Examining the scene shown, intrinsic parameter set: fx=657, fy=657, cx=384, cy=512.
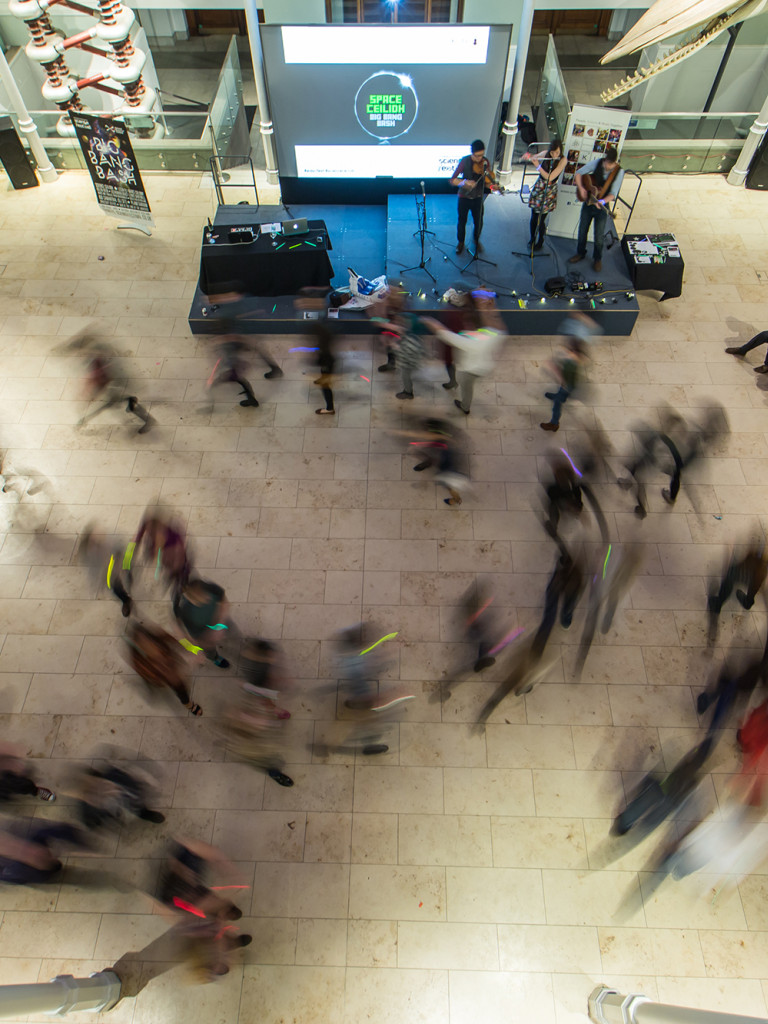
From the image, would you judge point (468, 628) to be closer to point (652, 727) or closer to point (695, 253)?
point (652, 727)

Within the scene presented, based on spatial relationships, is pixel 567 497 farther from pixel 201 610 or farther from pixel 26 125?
pixel 26 125

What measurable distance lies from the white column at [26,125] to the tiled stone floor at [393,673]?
2.75 m

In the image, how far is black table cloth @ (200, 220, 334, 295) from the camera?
9.31m

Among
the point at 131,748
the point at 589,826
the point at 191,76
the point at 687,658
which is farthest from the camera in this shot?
the point at 191,76

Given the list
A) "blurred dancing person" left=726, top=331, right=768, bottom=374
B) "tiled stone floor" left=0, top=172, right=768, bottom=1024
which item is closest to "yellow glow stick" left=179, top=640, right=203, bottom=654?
"tiled stone floor" left=0, top=172, right=768, bottom=1024

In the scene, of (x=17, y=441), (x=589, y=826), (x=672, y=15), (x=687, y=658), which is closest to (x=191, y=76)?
(x=17, y=441)

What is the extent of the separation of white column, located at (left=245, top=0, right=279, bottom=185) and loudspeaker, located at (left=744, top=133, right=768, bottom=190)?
26.7 ft

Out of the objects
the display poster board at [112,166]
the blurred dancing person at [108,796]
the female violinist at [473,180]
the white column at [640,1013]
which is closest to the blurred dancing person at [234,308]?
the display poster board at [112,166]

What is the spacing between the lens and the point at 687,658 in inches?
261

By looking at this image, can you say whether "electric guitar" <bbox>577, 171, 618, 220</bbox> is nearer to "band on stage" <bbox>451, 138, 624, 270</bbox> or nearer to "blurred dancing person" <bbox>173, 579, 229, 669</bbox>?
"band on stage" <bbox>451, 138, 624, 270</bbox>

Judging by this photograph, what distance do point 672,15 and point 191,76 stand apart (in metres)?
12.8

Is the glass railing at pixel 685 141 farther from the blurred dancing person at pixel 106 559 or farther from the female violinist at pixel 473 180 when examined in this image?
the blurred dancing person at pixel 106 559

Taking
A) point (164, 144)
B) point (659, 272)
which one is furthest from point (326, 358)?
point (164, 144)

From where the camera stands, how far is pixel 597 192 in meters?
9.02
